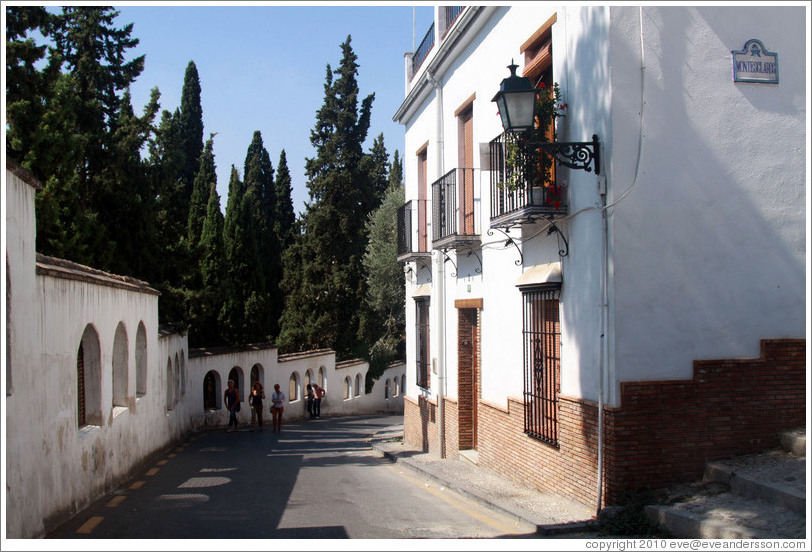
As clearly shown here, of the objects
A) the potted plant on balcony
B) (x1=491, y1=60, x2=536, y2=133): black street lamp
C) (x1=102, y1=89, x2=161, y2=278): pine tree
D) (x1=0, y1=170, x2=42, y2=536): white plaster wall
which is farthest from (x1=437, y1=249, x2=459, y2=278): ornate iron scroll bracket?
(x1=102, y1=89, x2=161, y2=278): pine tree

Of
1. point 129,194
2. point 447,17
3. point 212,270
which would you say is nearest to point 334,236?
point 212,270

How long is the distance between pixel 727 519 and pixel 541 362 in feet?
12.2

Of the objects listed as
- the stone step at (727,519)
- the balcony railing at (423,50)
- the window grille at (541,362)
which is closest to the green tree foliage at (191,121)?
the balcony railing at (423,50)

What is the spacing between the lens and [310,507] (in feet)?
32.9

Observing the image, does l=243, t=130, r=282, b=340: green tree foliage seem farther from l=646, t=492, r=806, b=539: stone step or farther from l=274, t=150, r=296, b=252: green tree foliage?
l=646, t=492, r=806, b=539: stone step

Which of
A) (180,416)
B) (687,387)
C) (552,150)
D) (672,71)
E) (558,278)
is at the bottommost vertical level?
(180,416)

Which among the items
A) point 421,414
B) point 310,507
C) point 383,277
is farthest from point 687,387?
point 383,277

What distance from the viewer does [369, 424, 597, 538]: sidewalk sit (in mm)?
8219

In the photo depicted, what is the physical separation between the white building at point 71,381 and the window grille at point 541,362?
5.80m

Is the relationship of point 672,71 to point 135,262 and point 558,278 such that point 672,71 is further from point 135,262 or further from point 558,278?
point 135,262

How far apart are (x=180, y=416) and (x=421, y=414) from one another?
25.2 ft

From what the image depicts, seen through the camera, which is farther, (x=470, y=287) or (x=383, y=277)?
(x=383, y=277)

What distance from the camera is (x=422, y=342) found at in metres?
17.8

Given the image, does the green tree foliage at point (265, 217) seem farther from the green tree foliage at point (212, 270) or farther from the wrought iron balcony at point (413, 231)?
the wrought iron balcony at point (413, 231)
